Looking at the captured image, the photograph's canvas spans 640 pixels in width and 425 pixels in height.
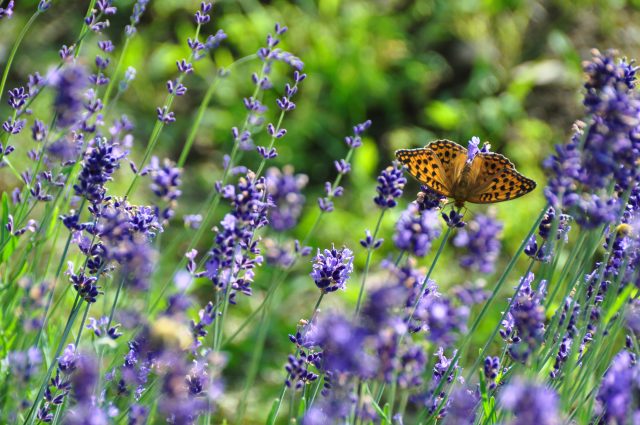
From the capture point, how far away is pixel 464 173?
8.71ft

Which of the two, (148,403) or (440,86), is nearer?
(148,403)

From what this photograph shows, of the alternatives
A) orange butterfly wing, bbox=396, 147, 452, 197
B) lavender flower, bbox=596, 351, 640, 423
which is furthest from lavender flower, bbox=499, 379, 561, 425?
orange butterfly wing, bbox=396, 147, 452, 197

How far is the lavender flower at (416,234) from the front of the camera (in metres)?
1.55

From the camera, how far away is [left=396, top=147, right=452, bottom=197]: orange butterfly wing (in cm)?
231

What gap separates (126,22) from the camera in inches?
269

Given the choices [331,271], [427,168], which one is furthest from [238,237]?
[427,168]

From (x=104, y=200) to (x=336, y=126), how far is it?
162 inches

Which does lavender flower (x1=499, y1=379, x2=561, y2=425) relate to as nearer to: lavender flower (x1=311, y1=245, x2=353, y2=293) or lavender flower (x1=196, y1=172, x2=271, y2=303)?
lavender flower (x1=196, y1=172, x2=271, y2=303)

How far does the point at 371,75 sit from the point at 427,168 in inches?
148

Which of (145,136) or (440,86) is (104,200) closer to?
(145,136)

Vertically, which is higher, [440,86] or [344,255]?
[440,86]

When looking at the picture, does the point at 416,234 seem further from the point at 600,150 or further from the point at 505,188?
the point at 505,188

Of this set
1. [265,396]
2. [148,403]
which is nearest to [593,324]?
[148,403]

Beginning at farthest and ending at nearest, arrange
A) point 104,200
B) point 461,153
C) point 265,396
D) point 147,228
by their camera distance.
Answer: point 265,396 → point 461,153 → point 104,200 → point 147,228
